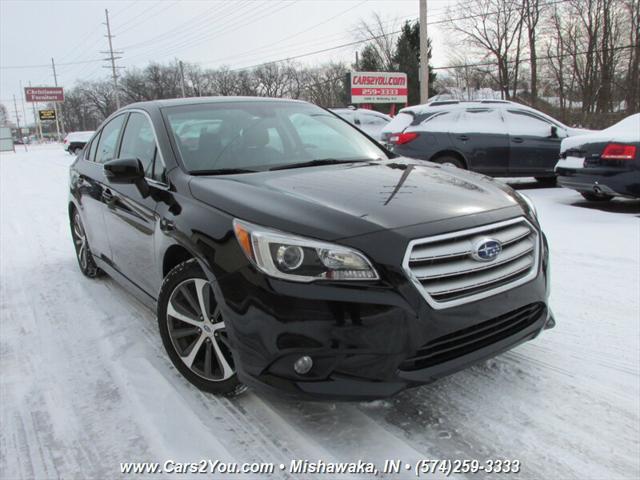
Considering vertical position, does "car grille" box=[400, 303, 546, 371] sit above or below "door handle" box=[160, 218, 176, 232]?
below

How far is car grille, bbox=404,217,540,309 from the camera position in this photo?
6.84 ft

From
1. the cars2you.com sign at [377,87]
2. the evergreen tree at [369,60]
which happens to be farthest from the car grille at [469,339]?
the evergreen tree at [369,60]

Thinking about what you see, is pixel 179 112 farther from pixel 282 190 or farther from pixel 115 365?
pixel 115 365

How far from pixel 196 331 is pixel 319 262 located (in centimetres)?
95

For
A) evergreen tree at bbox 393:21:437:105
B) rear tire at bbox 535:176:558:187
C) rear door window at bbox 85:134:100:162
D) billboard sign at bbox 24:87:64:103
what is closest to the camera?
rear door window at bbox 85:134:100:162

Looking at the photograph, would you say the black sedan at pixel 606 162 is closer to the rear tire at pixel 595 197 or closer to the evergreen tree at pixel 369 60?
the rear tire at pixel 595 197

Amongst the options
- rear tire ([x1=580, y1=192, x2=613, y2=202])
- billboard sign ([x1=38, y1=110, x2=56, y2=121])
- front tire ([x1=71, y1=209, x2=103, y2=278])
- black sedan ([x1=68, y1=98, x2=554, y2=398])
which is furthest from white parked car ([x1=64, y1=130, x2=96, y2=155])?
billboard sign ([x1=38, y1=110, x2=56, y2=121])

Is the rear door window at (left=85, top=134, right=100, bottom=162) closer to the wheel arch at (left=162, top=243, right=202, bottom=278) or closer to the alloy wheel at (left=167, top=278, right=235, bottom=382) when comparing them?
the wheel arch at (left=162, top=243, right=202, bottom=278)

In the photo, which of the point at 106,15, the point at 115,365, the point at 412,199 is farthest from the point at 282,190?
the point at 106,15

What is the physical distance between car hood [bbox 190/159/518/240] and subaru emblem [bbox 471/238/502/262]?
17 centimetres

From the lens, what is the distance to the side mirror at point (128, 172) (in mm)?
3031

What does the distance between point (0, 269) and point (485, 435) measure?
17.6 feet

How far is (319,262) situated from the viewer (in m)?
2.08

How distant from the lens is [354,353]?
2.04 meters
